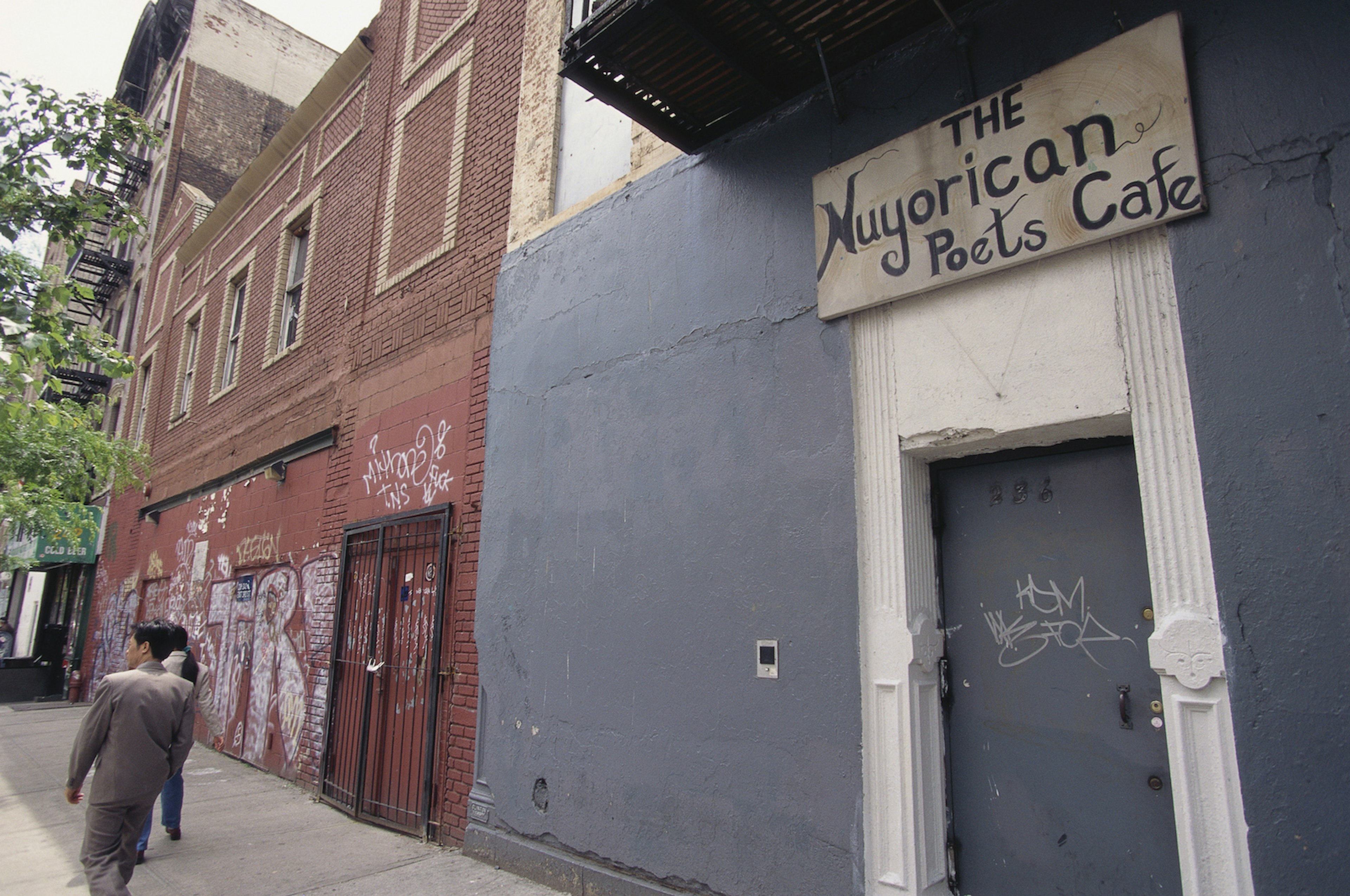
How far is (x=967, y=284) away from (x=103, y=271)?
24127 mm

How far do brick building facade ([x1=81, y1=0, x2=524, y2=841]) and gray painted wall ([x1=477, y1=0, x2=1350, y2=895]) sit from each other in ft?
2.31

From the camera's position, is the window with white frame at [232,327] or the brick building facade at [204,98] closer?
the window with white frame at [232,327]

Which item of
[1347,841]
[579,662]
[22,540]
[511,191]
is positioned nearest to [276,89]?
[22,540]

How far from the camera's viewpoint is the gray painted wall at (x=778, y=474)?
2.65 metres

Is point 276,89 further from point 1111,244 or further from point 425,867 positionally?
point 1111,244

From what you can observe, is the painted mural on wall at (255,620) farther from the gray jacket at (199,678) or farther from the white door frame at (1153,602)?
the white door frame at (1153,602)

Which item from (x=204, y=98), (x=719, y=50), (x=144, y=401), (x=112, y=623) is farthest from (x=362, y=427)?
(x=204, y=98)

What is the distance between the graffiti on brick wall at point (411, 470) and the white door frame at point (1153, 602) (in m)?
3.93

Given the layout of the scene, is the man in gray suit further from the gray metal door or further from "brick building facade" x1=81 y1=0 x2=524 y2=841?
the gray metal door

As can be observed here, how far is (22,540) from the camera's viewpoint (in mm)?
18531

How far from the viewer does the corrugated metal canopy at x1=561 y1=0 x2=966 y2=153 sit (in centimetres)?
385

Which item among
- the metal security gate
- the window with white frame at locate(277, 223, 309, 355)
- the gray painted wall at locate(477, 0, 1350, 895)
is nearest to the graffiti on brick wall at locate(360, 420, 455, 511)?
the metal security gate

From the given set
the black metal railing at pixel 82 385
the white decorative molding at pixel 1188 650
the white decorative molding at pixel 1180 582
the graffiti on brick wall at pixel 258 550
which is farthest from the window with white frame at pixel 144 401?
the white decorative molding at pixel 1188 650

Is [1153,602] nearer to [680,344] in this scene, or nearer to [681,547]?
[681,547]
